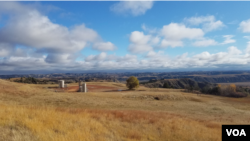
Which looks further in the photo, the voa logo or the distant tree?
the distant tree

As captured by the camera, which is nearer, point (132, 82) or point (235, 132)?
point (235, 132)

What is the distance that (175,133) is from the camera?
344 inches

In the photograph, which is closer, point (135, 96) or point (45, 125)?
point (45, 125)

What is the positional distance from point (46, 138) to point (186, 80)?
613ft

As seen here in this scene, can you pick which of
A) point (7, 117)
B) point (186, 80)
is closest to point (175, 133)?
point (7, 117)

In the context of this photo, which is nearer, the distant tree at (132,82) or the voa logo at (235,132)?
the voa logo at (235,132)

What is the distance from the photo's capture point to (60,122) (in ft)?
26.0

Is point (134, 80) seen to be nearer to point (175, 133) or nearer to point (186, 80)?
point (175, 133)

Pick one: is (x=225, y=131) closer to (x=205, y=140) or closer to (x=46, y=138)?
(x=205, y=140)

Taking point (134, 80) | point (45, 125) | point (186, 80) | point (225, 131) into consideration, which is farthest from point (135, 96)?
point (186, 80)

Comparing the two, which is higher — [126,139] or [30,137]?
[30,137]

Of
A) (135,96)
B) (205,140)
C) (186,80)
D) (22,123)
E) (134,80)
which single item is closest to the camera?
(22,123)

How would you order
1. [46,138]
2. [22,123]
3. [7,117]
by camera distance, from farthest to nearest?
[7,117] < [22,123] < [46,138]

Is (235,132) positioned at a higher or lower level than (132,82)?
higher
